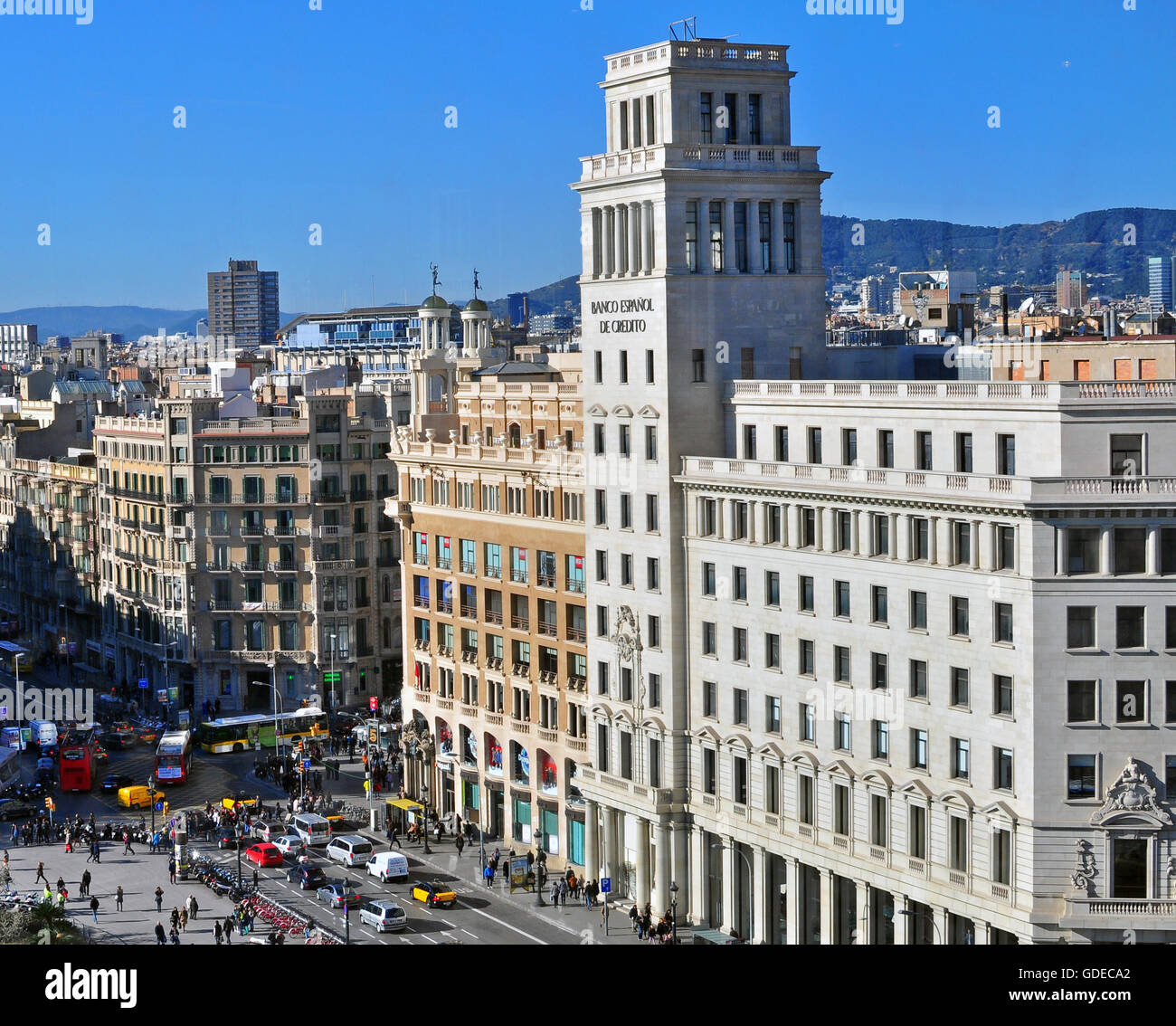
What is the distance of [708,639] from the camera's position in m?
75.9

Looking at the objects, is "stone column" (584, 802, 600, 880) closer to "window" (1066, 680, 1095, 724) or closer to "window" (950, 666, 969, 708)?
"window" (950, 666, 969, 708)

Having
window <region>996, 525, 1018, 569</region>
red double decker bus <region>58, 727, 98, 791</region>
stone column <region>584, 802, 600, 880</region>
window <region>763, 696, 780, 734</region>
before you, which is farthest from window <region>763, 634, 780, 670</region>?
red double decker bus <region>58, 727, 98, 791</region>

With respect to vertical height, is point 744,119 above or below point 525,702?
above

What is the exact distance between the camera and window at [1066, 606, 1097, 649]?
58812mm

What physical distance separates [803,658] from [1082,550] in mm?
14281

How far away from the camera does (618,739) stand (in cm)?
8100

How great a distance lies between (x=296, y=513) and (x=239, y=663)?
37.1 ft

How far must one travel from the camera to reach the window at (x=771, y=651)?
7175cm

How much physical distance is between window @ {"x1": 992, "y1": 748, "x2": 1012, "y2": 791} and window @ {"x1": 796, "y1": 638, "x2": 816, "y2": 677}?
10663 millimetres

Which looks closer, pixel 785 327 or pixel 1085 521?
pixel 1085 521
